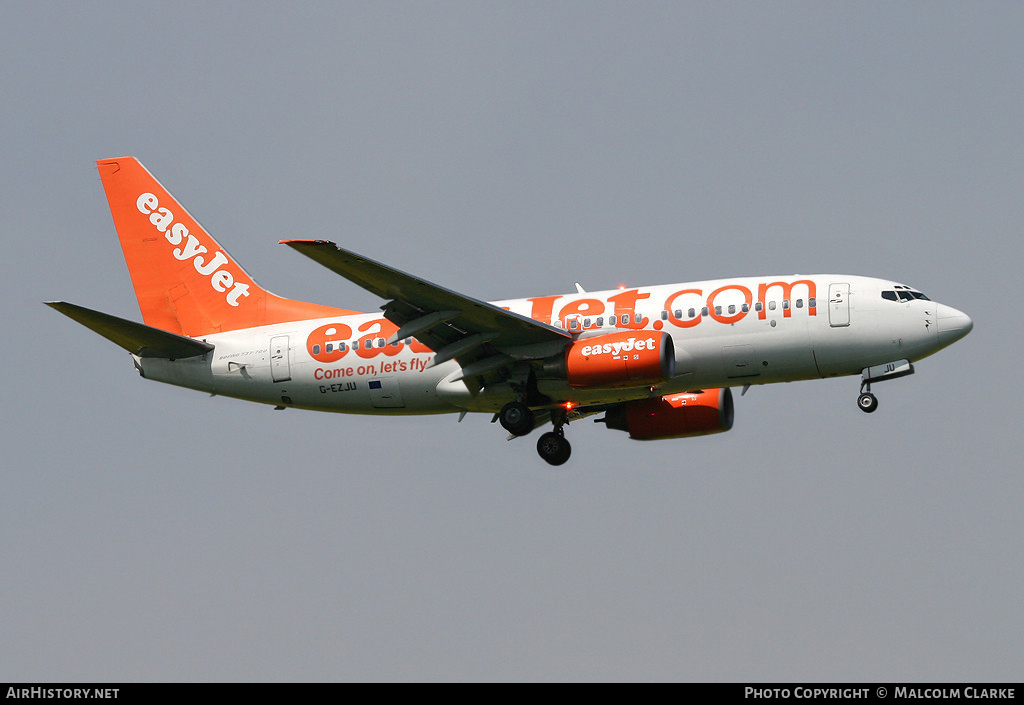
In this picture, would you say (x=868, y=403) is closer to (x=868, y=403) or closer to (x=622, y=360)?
(x=868, y=403)

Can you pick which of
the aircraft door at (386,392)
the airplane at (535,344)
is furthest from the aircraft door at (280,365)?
the aircraft door at (386,392)

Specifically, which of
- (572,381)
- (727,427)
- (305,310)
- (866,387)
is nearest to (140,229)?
(305,310)

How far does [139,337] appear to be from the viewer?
37875mm

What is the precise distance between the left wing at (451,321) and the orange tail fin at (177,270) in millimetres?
4928

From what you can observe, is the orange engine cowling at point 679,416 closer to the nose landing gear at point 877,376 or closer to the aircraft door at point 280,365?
the nose landing gear at point 877,376

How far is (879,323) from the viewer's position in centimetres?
3462

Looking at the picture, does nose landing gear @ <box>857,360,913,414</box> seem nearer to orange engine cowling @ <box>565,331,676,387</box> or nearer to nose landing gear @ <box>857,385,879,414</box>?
nose landing gear @ <box>857,385,879,414</box>

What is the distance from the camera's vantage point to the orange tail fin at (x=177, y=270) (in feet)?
132

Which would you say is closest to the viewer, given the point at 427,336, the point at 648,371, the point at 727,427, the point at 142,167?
the point at 648,371

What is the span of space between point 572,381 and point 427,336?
162 inches

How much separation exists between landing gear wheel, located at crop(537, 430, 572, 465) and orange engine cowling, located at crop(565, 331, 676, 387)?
4653 mm

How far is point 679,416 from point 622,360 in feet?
20.2

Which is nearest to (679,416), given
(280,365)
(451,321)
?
(451,321)

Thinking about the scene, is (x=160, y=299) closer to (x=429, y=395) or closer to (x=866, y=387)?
(x=429, y=395)
